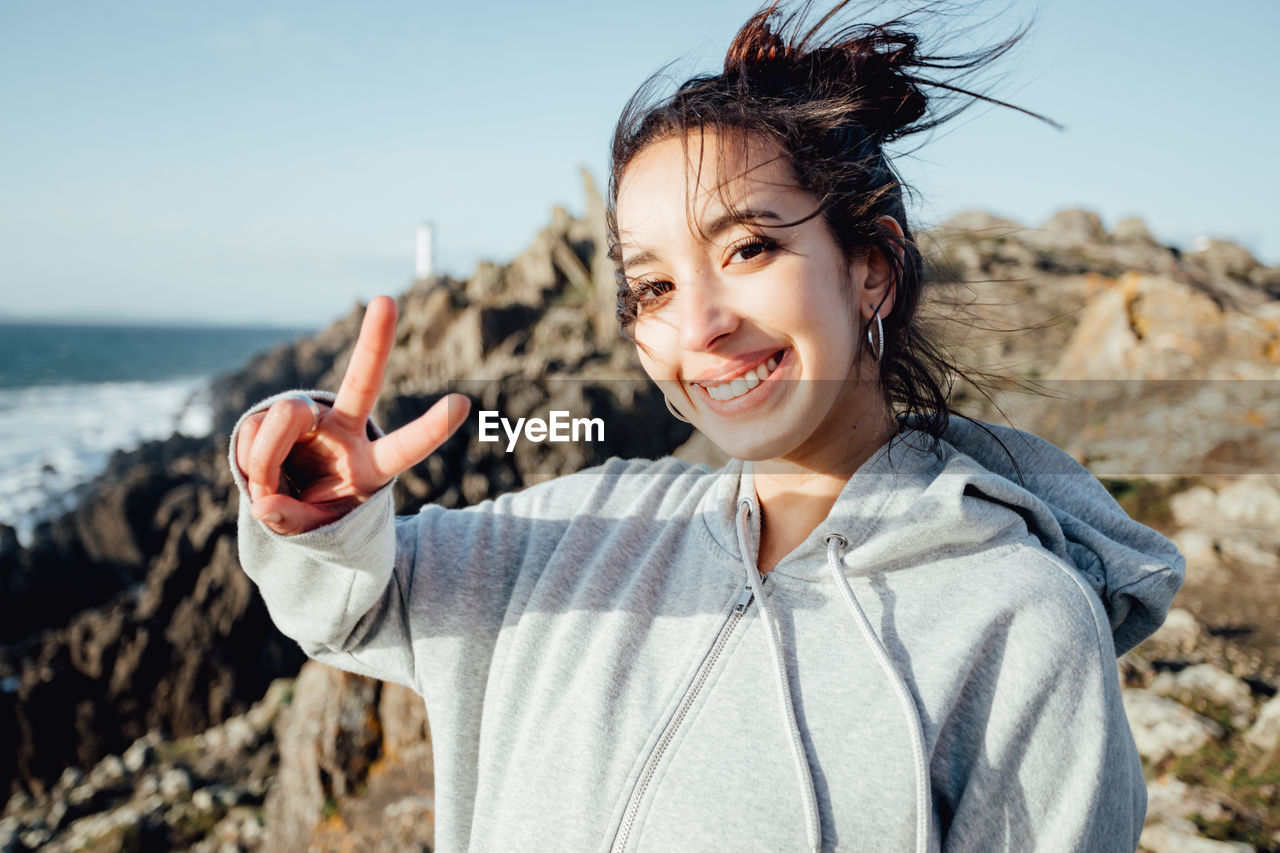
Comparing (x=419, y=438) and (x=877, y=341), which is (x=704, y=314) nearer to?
(x=877, y=341)

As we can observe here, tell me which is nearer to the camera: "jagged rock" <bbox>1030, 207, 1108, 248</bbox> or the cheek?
the cheek

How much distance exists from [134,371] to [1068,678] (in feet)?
200

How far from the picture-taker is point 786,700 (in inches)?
50.1

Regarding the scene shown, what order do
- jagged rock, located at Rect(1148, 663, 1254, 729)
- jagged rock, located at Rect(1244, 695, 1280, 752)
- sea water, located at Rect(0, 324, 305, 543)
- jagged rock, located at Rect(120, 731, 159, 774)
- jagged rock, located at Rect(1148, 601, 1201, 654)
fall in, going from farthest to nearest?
sea water, located at Rect(0, 324, 305, 543) → jagged rock, located at Rect(120, 731, 159, 774) → jagged rock, located at Rect(1148, 601, 1201, 654) → jagged rock, located at Rect(1148, 663, 1254, 729) → jagged rock, located at Rect(1244, 695, 1280, 752)

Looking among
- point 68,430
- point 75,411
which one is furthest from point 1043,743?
point 75,411

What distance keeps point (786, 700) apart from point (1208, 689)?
2.74 metres

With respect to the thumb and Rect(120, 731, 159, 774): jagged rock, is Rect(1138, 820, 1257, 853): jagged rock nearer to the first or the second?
the thumb

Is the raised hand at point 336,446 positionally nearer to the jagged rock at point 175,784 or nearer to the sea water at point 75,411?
the jagged rock at point 175,784

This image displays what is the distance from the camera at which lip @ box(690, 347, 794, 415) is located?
132 cm

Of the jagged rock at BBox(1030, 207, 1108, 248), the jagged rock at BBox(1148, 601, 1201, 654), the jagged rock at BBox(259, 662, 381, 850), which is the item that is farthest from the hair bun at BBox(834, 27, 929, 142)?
the jagged rock at BBox(1030, 207, 1108, 248)

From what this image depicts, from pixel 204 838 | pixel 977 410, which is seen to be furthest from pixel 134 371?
pixel 977 410

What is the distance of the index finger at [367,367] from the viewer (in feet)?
3.83

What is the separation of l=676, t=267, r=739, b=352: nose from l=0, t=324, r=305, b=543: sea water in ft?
59.0

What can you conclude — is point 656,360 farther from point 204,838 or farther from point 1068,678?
point 204,838
